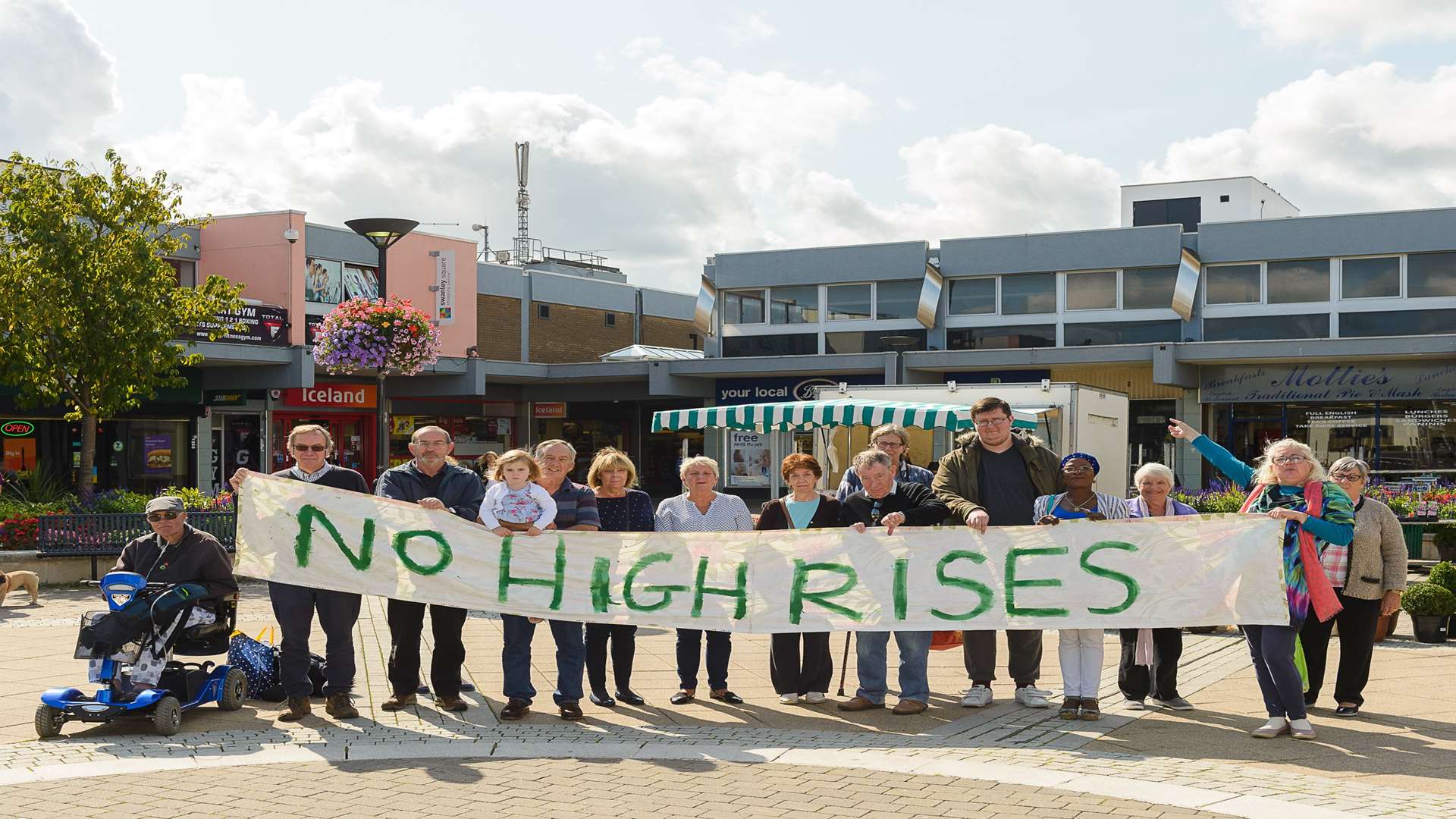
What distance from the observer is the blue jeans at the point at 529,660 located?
339 inches

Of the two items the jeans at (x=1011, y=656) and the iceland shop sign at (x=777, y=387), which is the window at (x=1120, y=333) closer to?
the iceland shop sign at (x=777, y=387)

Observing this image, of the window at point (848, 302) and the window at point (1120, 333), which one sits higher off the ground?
the window at point (848, 302)

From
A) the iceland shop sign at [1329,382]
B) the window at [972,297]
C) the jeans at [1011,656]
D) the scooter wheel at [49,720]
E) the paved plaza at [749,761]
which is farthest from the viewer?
the window at [972,297]

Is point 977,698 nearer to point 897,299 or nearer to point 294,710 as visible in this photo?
point 294,710

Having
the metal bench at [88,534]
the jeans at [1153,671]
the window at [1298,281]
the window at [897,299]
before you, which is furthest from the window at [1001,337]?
the jeans at [1153,671]

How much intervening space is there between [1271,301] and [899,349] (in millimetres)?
8253

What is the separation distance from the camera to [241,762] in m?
7.39

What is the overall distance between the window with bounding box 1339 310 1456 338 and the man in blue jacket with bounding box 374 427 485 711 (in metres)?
26.0

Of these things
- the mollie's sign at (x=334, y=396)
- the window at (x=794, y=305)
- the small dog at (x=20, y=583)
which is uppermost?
the window at (x=794, y=305)

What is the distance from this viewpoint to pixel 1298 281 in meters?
31.1

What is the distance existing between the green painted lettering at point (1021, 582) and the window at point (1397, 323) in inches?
967

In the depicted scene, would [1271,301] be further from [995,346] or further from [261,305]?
[261,305]

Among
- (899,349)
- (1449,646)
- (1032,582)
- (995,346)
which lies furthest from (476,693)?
(995,346)

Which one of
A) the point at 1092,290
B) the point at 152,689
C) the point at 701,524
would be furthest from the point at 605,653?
the point at 1092,290
